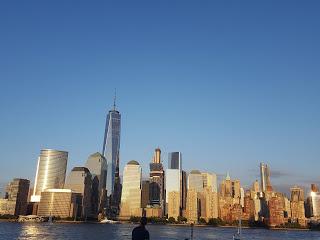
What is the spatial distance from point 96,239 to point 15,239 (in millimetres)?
21257

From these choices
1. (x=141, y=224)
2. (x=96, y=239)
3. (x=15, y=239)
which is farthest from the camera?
(x=96, y=239)

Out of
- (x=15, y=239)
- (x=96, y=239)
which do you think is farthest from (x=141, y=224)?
(x=96, y=239)

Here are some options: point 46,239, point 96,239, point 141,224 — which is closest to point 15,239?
point 46,239

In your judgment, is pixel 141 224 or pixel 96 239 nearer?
pixel 141 224

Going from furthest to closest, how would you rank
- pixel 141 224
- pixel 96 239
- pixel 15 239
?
pixel 96 239 → pixel 15 239 → pixel 141 224

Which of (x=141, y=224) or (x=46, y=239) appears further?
(x=46, y=239)

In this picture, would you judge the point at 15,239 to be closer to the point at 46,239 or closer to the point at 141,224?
the point at 46,239

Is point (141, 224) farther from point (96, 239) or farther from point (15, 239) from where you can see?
point (96, 239)

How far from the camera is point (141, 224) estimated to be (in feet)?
50.1

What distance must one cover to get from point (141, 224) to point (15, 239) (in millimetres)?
83963

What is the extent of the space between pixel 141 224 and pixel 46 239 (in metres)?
85.1

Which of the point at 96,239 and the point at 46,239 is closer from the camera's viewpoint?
the point at 46,239

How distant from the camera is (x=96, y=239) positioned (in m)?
102

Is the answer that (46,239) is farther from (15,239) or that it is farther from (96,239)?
(96,239)
